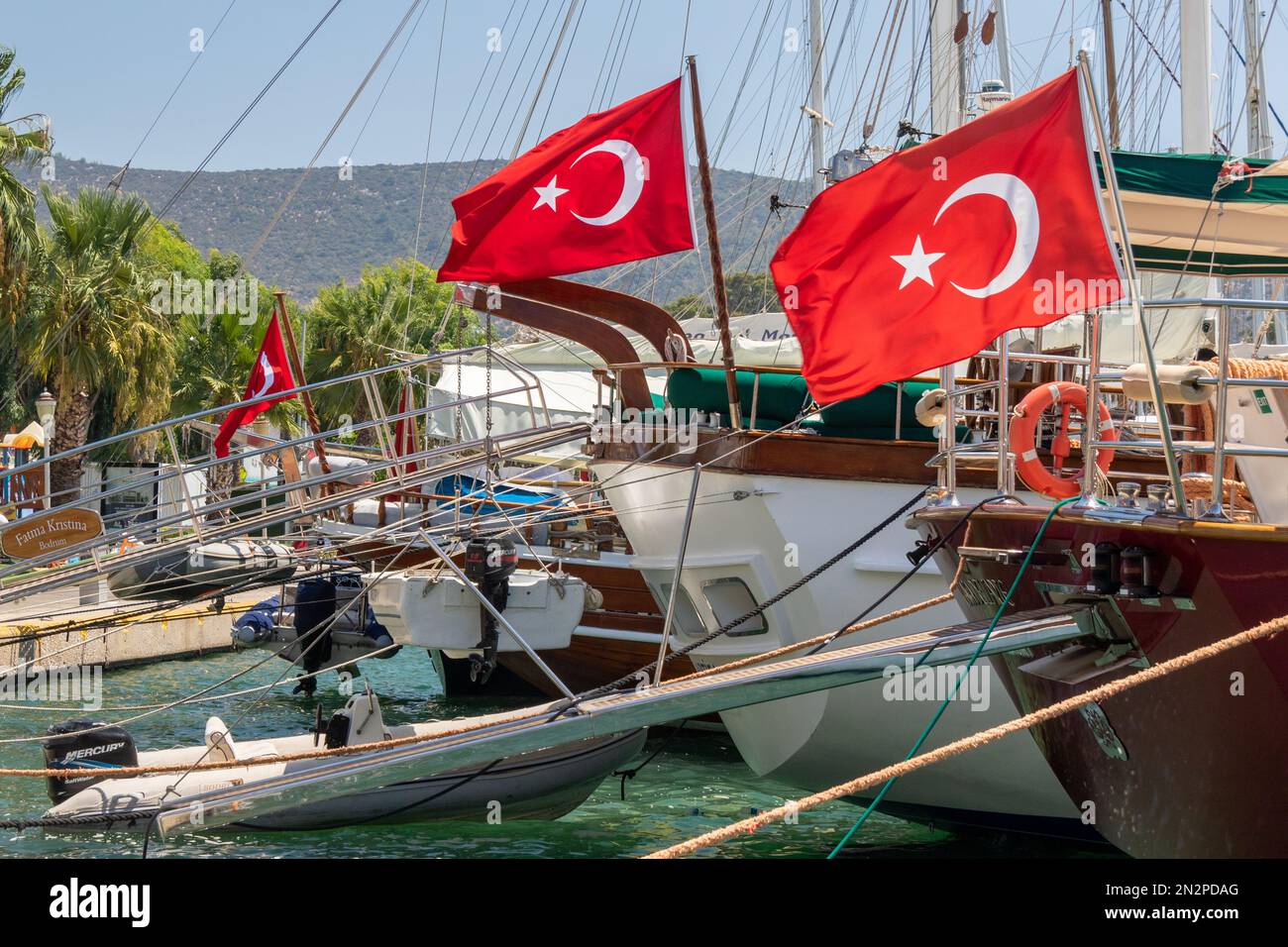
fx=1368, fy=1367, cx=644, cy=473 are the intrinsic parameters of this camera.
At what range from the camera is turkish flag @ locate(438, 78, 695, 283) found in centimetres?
994

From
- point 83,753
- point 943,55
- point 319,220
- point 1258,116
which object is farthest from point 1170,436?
point 319,220

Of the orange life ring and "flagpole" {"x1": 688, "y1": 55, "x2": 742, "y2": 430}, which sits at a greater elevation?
"flagpole" {"x1": 688, "y1": 55, "x2": 742, "y2": 430}

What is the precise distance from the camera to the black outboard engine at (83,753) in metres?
11.2

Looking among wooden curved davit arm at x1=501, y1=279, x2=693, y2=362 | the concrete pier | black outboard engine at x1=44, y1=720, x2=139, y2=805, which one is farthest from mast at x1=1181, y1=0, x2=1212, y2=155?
the concrete pier

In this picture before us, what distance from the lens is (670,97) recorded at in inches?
392

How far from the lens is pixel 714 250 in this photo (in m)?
10.2

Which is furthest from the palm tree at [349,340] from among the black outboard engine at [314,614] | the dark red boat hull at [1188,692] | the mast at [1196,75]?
the dark red boat hull at [1188,692]

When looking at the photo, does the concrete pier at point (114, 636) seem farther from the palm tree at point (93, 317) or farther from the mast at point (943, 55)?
the mast at point (943, 55)

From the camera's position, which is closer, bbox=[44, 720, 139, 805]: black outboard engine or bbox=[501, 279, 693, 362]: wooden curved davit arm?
bbox=[44, 720, 139, 805]: black outboard engine

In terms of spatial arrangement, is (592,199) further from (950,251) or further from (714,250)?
(950,251)

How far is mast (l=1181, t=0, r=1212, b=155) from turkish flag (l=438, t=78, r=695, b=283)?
7.40 metres

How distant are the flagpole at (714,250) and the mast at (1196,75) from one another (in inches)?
273

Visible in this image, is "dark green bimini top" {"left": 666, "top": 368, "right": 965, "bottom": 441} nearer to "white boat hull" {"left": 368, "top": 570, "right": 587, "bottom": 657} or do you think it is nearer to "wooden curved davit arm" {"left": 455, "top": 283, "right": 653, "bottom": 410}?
"wooden curved davit arm" {"left": 455, "top": 283, "right": 653, "bottom": 410}
